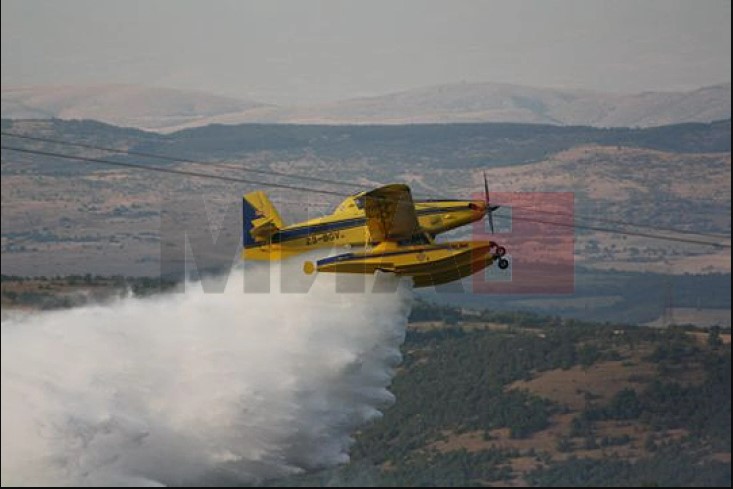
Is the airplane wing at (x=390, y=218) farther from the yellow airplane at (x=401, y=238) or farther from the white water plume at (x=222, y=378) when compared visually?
the white water plume at (x=222, y=378)

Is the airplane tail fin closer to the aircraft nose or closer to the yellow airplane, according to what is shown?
the yellow airplane

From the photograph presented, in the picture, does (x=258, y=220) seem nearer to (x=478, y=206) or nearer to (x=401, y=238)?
(x=401, y=238)

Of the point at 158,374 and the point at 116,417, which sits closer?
the point at 116,417

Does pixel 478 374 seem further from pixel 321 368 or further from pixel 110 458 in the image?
pixel 110 458

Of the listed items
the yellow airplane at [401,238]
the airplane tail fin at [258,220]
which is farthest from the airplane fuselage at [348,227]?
the airplane tail fin at [258,220]

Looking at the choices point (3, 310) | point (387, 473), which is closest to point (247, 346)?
point (3, 310)

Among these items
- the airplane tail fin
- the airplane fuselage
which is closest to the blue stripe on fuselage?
the airplane fuselage
